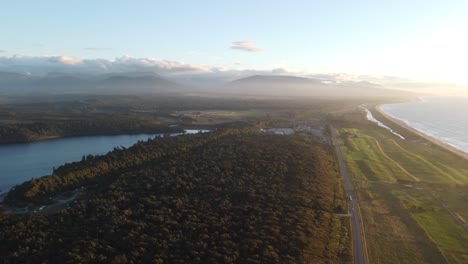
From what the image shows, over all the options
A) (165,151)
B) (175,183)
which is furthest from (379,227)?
(165,151)

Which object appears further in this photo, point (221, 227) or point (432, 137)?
point (432, 137)

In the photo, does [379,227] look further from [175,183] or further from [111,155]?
[111,155]

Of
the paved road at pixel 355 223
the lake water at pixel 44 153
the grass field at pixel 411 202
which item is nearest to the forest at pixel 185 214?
the paved road at pixel 355 223

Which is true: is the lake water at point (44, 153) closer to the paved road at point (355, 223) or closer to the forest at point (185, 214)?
the forest at point (185, 214)

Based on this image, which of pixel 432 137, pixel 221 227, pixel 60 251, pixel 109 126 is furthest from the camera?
pixel 109 126

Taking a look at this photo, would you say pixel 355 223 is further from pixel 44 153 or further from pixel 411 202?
pixel 44 153

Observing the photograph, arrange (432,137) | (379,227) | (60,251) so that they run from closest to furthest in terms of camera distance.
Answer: (60,251) → (379,227) → (432,137)

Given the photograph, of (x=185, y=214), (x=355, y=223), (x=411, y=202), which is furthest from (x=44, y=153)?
(x=411, y=202)
